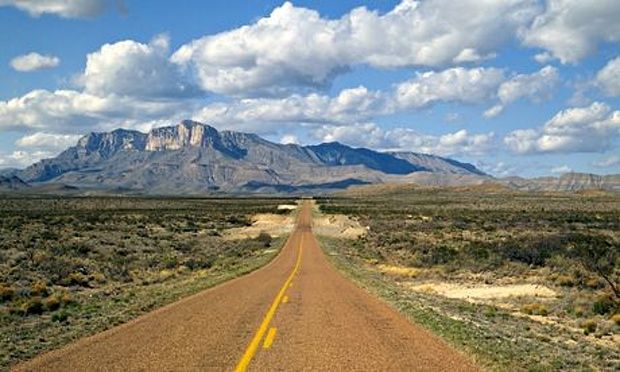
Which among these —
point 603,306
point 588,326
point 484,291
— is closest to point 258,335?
point 588,326

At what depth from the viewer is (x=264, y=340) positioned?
11555 mm

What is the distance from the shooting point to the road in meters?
9.73

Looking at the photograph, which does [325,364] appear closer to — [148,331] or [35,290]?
[148,331]

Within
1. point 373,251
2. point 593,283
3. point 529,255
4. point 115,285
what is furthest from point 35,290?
point 373,251

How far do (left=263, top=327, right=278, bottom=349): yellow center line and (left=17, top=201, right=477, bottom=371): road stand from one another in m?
0.02

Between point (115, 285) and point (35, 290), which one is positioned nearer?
point (35, 290)

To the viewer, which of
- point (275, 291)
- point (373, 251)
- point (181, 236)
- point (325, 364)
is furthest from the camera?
point (181, 236)

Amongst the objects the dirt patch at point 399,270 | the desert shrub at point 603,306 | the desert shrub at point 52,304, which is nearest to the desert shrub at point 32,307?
the desert shrub at point 52,304

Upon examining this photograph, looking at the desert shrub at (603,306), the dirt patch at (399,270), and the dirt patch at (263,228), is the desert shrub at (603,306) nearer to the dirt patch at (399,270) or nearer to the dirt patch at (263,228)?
the dirt patch at (399,270)

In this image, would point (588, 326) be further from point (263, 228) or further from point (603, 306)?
point (263, 228)

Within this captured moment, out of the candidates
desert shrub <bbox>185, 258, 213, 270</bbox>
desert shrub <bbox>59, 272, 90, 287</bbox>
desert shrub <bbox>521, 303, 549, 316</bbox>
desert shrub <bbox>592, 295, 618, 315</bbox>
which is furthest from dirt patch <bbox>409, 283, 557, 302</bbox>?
desert shrub <bbox>59, 272, 90, 287</bbox>

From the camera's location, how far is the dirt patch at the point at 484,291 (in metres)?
22.6

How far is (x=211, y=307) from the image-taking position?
16.4m

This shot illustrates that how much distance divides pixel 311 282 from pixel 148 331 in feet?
36.8
